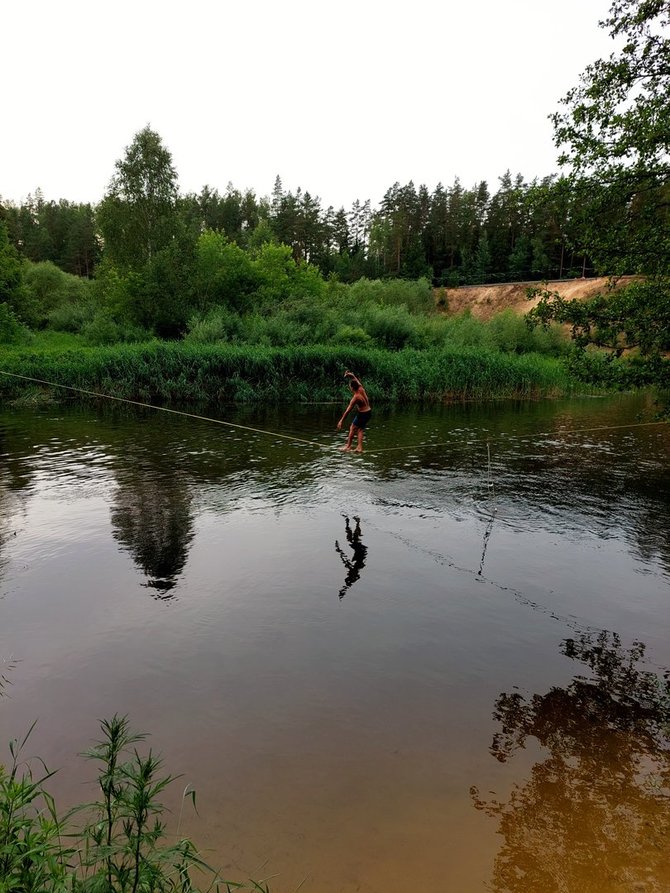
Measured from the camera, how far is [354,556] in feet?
34.7

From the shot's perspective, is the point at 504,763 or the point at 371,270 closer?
the point at 504,763

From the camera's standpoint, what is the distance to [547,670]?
6.88 m

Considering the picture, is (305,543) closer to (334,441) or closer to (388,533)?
(388,533)

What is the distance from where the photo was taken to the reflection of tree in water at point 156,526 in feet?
32.2

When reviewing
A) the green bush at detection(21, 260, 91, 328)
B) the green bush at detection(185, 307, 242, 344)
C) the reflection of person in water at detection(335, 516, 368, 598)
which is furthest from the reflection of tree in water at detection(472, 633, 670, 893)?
the green bush at detection(21, 260, 91, 328)

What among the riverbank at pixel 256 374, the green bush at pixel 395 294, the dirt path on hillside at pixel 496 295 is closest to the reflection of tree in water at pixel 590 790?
the riverbank at pixel 256 374

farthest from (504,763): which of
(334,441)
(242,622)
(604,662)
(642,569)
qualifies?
(334,441)

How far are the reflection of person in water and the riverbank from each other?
73.4ft

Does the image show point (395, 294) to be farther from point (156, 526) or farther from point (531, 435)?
point (156, 526)

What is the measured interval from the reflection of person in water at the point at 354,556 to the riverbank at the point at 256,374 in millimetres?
22377

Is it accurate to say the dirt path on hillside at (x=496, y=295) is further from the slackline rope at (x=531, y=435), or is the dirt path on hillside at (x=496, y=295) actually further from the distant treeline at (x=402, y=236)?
the slackline rope at (x=531, y=435)

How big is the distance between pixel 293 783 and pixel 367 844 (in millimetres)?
888

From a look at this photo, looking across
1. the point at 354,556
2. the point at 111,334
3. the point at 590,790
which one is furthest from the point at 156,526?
the point at 111,334

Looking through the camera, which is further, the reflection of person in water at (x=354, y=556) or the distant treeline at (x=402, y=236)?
the distant treeline at (x=402, y=236)
